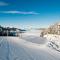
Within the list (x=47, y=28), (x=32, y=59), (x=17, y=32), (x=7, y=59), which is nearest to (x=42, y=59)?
(x=32, y=59)

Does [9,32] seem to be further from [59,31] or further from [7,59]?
[7,59]

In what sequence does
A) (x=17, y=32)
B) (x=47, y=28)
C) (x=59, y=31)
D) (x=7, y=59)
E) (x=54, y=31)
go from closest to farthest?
(x=7, y=59) < (x=59, y=31) < (x=54, y=31) < (x=47, y=28) < (x=17, y=32)

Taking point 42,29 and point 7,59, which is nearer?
point 7,59

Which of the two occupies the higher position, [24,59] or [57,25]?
[57,25]

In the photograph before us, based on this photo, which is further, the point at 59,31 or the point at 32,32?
the point at 32,32

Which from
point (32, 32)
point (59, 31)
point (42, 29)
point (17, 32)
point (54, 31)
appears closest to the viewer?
point (59, 31)

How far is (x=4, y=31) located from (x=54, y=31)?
20.6 metres

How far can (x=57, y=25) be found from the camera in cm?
3102

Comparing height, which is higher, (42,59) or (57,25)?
(57,25)

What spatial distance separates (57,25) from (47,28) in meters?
3.63

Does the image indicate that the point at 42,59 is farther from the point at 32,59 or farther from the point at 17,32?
the point at 17,32

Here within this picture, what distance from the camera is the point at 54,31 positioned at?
101ft

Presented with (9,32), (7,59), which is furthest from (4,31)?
(7,59)

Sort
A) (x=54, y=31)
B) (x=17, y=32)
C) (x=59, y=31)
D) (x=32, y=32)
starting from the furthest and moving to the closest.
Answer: (x=17, y=32) → (x=32, y=32) → (x=54, y=31) → (x=59, y=31)
